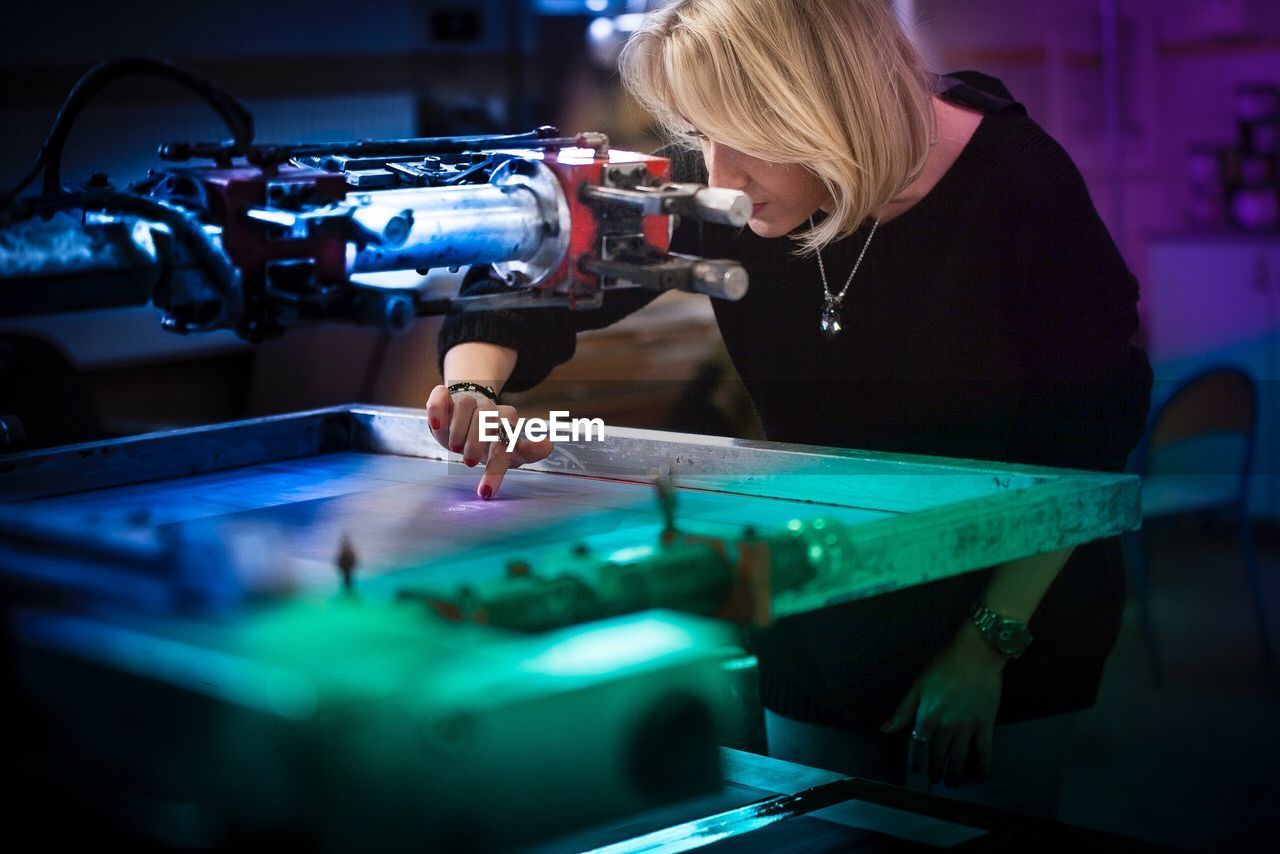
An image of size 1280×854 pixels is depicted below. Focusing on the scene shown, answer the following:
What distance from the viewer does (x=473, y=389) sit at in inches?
52.2

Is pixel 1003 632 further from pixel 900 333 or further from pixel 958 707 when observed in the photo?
pixel 900 333

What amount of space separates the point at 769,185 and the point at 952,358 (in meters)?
0.27

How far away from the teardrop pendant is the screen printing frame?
8.7 inches

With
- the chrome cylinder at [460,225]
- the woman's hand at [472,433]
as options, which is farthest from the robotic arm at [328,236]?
the woman's hand at [472,433]

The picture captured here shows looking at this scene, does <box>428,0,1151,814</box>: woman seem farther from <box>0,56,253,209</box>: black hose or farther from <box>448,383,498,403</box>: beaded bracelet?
<box>0,56,253,209</box>: black hose

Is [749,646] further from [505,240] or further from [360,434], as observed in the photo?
[505,240]

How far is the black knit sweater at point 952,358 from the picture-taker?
124 cm

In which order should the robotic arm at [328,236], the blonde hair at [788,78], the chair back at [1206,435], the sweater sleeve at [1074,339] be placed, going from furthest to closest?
the chair back at [1206,435] → the sweater sleeve at [1074,339] → the blonde hair at [788,78] → the robotic arm at [328,236]

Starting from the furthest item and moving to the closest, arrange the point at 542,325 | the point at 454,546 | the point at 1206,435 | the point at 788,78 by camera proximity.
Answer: the point at 1206,435 → the point at 542,325 → the point at 788,78 → the point at 454,546

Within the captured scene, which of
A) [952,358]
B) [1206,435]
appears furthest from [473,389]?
[1206,435]

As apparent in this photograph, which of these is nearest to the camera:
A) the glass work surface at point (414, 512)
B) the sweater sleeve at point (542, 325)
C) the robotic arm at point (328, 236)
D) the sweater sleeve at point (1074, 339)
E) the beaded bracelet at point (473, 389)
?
the robotic arm at point (328, 236)

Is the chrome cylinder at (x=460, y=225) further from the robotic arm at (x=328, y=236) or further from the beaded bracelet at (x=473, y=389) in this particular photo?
the beaded bracelet at (x=473, y=389)

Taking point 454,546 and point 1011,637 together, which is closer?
point 454,546

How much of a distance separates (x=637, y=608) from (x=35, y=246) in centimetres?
35
